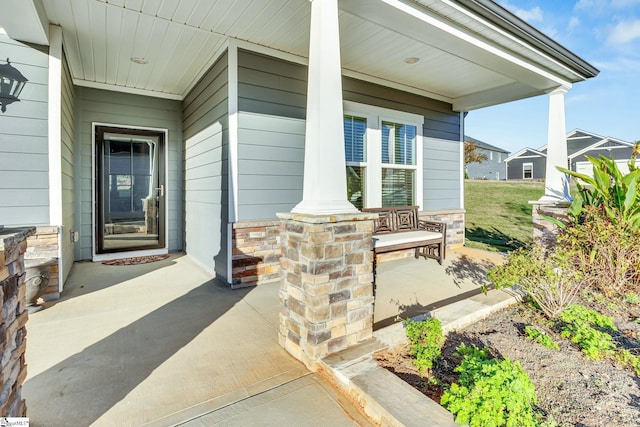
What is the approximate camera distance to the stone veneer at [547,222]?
4.12m

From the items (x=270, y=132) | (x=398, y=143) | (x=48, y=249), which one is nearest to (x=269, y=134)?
(x=270, y=132)

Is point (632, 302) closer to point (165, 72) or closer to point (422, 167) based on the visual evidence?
point (422, 167)

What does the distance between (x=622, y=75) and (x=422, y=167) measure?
13.8 m

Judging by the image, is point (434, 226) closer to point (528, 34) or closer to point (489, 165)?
point (528, 34)

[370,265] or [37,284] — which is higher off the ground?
[370,265]

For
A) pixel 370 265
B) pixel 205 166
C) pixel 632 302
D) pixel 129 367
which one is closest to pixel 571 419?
pixel 370 265

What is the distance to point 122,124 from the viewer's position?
16.5 feet

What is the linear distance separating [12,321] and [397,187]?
4.74m

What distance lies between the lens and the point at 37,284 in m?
2.87

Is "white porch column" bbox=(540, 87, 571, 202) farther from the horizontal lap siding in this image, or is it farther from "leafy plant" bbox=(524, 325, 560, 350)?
the horizontal lap siding

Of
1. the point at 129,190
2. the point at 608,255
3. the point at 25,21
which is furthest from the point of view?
the point at 129,190

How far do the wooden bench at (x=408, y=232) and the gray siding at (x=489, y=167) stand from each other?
63.7 feet

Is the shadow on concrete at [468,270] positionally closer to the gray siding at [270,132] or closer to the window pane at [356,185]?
the window pane at [356,185]

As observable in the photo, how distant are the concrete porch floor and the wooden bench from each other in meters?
0.50
